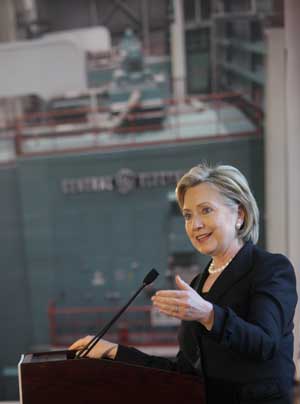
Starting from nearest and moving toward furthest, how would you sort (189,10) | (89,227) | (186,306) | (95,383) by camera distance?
1. (186,306)
2. (95,383)
3. (189,10)
4. (89,227)

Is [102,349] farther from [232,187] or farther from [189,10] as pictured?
[189,10]

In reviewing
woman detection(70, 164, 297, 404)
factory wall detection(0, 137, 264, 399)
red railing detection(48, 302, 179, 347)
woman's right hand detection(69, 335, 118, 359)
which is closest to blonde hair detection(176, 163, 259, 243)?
woman detection(70, 164, 297, 404)

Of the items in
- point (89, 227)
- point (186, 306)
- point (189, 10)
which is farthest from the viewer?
point (89, 227)

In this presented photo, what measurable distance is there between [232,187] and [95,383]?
0.41 metres

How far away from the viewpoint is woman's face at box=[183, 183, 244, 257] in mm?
854

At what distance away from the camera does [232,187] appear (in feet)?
2.79

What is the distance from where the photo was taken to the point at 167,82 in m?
2.45

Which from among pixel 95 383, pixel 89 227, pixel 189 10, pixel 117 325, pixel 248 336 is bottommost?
pixel 117 325

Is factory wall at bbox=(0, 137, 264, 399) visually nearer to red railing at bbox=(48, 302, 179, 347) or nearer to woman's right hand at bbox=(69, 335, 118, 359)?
red railing at bbox=(48, 302, 179, 347)

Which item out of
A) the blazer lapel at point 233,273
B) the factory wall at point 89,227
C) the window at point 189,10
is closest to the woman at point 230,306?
the blazer lapel at point 233,273

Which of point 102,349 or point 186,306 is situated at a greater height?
point 186,306

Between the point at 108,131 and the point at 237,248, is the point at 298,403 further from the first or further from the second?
the point at 108,131

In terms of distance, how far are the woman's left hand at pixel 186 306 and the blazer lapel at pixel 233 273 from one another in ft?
0.37

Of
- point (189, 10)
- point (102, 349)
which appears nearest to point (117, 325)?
point (189, 10)
